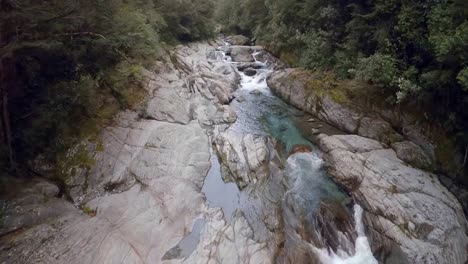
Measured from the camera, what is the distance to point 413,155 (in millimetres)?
10750

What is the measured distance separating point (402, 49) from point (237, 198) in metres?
9.41

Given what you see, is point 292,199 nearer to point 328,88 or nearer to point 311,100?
point 311,100

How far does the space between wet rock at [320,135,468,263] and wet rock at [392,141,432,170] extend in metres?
0.28

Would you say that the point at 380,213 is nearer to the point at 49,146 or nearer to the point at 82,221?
the point at 82,221

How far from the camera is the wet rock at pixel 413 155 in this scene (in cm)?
1049

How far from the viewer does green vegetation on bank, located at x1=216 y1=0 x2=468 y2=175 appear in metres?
9.33

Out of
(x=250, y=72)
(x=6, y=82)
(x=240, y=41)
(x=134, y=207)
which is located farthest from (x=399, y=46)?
(x=240, y=41)

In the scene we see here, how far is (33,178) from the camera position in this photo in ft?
28.6

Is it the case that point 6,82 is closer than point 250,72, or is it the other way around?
point 6,82

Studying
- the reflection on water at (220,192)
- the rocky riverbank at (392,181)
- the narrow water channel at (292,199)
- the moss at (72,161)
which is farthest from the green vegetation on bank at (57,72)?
the rocky riverbank at (392,181)

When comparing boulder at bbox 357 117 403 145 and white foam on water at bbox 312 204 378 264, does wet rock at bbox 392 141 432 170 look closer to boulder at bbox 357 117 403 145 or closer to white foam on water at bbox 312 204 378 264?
boulder at bbox 357 117 403 145

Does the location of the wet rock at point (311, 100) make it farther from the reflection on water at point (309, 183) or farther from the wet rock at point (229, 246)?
the wet rock at point (229, 246)

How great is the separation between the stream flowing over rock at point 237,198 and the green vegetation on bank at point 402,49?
161 centimetres

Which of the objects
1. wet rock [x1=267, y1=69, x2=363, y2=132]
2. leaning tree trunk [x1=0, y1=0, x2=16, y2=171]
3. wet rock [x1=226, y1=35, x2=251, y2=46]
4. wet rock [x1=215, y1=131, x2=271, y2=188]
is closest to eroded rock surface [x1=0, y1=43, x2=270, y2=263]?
wet rock [x1=215, y1=131, x2=271, y2=188]
